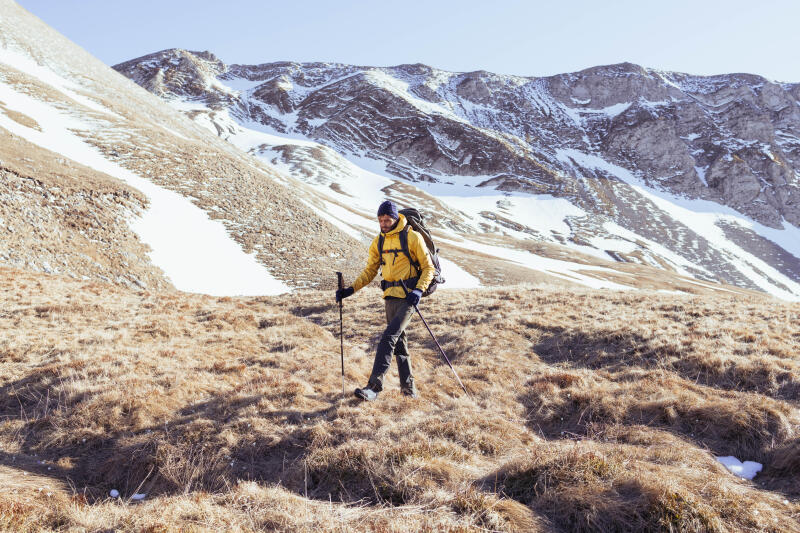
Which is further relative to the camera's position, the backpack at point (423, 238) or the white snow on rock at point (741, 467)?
the backpack at point (423, 238)

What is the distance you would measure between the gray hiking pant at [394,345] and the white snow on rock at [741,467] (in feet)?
15.7

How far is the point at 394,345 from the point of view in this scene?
7.30 m

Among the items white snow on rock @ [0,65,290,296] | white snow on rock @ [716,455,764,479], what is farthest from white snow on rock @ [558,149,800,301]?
white snow on rock @ [716,455,764,479]

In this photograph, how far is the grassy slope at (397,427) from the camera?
394 cm

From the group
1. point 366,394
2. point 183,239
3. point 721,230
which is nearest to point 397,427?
point 366,394

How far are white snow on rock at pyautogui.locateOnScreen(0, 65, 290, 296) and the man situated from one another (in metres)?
18.0

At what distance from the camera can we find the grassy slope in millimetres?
3941

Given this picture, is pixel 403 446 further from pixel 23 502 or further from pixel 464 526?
pixel 23 502

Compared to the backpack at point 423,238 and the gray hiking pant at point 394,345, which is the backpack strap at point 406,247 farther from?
the gray hiking pant at point 394,345

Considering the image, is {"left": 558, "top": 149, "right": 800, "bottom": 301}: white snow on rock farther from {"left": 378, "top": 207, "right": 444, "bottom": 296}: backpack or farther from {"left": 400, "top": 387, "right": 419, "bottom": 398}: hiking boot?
{"left": 400, "top": 387, "right": 419, "bottom": 398}: hiking boot

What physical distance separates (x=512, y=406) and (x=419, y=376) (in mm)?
2368

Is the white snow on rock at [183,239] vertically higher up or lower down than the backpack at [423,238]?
lower down

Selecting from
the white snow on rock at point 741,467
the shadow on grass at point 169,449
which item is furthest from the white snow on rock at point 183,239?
the white snow on rock at point 741,467

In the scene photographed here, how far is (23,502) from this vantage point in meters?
3.99
